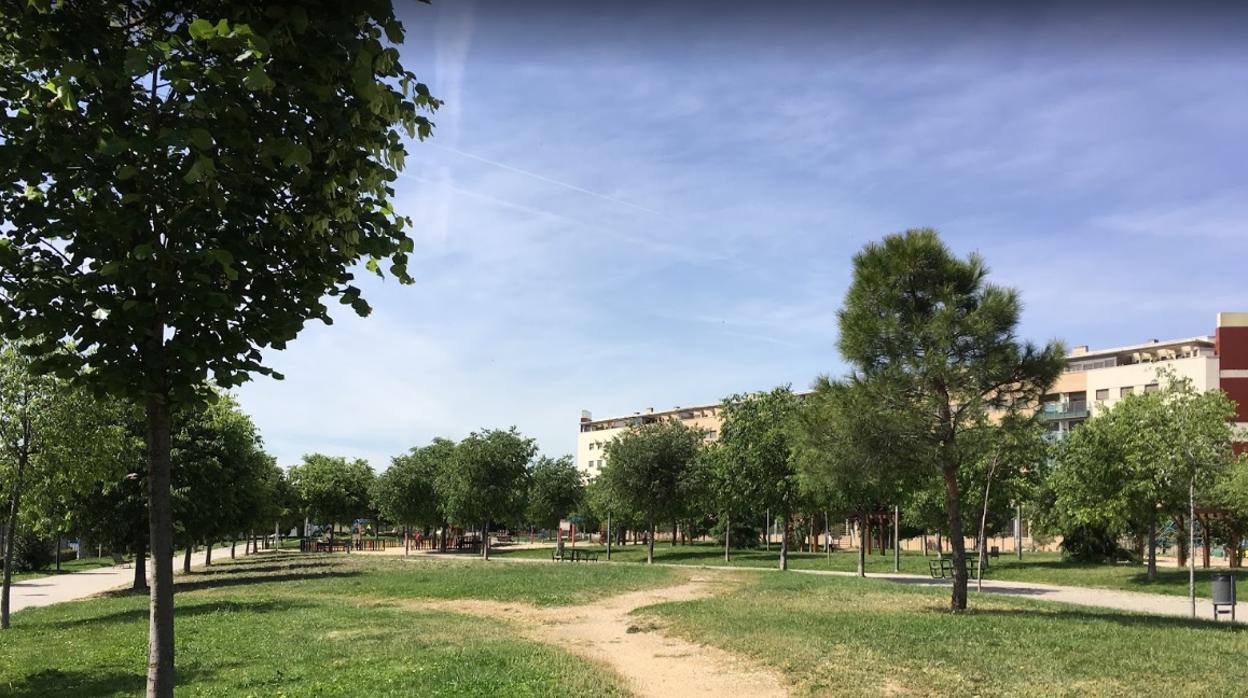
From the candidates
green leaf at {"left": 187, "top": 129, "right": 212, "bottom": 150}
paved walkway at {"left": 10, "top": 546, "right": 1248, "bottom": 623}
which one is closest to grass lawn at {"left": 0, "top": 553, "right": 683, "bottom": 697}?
green leaf at {"left": 187, "top": 129, "right": 212, "bottom": 150}

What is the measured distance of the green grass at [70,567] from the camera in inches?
1789

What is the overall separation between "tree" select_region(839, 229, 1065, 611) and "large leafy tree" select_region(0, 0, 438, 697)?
1487 cm

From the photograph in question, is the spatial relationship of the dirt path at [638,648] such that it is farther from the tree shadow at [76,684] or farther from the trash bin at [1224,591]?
the trash bin at [1224,591]

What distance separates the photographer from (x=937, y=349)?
17469 millimetres

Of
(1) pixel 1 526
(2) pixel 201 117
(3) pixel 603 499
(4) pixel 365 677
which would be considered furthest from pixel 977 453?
(3) pixel 603 499

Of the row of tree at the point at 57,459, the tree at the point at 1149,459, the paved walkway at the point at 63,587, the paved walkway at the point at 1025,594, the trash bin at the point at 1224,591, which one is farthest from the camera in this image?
the paved walkway at the point at 63,587

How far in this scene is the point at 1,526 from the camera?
21516 millimetres

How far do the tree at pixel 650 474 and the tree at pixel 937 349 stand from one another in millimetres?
27673

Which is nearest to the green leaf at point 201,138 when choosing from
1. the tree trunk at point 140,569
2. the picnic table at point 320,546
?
the tree trunk at point 140,569

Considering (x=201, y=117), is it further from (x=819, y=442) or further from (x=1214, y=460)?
(x=1214, y=460)

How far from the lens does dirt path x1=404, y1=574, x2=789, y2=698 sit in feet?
34.0

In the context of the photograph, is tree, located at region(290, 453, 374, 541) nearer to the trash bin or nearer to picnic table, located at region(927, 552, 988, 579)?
picnic table, located at region(927, 552, 988, 579)

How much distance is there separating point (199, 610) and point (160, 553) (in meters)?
19.2

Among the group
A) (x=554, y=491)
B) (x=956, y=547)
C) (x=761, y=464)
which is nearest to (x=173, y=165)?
(x=956, y=547)
